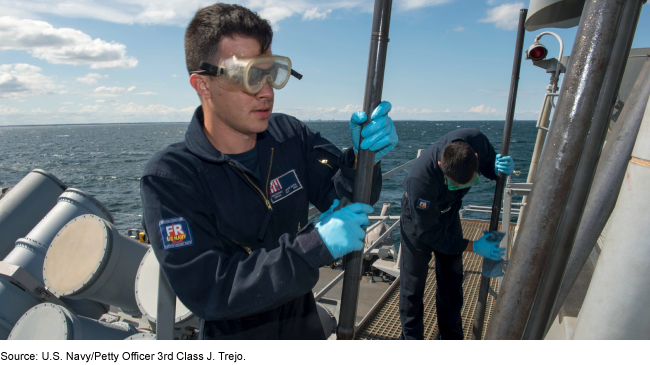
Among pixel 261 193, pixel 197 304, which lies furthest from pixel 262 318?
pixel 261 193

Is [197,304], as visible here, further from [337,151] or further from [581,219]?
[581,219]

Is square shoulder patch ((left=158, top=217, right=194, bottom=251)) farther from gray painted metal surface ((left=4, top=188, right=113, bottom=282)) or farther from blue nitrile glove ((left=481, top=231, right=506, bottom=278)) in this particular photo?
gray painted metal surface ((left=4, top=188, right=113, bottom=282))

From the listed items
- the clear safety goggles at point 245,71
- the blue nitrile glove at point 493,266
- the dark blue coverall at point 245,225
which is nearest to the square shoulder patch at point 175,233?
the dark blue coverall at point 245,225

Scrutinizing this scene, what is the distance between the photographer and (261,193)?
1667 mm

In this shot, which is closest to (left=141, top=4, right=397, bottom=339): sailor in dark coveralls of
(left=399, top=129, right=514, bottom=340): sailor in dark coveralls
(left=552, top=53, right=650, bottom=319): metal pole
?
(left=552, top=53, right=650, bottom=319): metal pole

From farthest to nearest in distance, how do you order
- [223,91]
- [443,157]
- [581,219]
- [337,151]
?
[443,157], [337,151], [223,91], [581,219]

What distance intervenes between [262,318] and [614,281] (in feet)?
4.49

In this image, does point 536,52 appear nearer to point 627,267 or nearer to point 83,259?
point 627,267

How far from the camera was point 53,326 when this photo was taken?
2.70 m

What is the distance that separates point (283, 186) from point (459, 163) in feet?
5.65

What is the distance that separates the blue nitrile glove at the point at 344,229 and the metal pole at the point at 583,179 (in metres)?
0.61

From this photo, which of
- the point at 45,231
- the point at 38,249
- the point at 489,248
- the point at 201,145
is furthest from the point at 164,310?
the point at 45,231

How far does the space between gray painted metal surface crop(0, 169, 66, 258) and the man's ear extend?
15.5 ft

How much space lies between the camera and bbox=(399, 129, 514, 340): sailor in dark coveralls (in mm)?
3094
